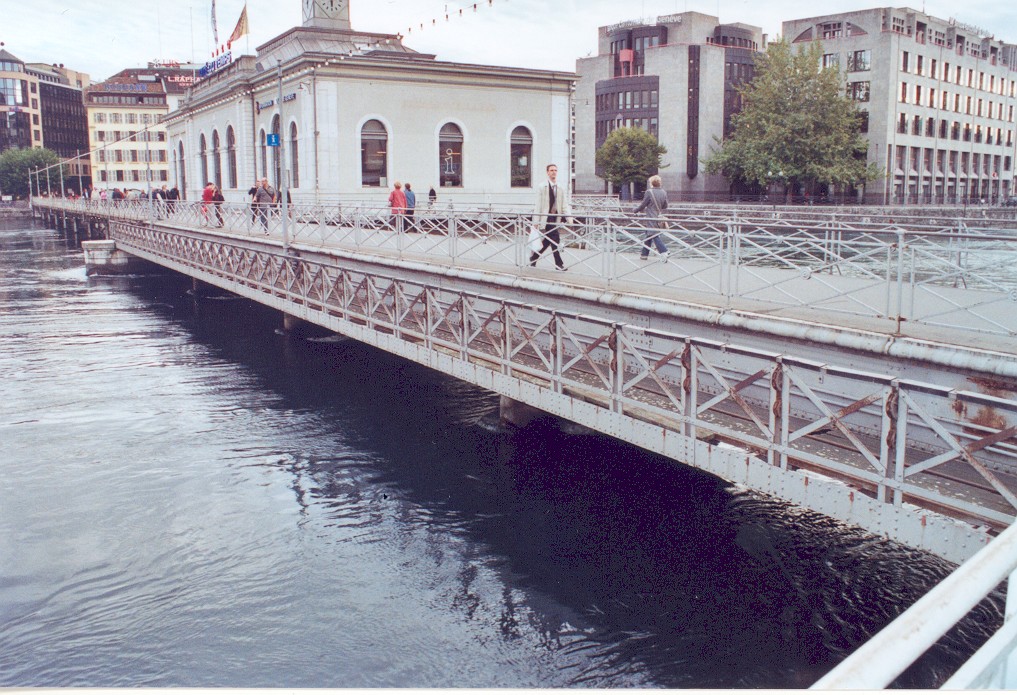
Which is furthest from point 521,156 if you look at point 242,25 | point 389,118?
point 242,25

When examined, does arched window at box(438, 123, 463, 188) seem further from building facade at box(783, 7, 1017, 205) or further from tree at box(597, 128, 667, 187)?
tree at box(597, 128, 667, 187)

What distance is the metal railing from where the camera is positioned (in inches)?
380

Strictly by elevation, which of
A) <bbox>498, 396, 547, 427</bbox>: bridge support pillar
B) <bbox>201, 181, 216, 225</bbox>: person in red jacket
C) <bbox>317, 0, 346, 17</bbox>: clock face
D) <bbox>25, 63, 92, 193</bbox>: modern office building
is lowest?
<bbox>498, 396, 547, 427</bbox>: bridge support pillar

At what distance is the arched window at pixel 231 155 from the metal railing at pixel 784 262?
17841 millimetres

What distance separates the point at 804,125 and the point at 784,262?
151ft

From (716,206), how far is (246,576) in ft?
183

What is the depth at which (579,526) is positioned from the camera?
11.1 meters

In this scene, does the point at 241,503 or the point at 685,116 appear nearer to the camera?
the point at 241,503

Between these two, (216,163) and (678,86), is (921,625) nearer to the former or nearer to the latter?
(216,163)

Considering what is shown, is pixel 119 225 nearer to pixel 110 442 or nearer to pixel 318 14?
pixel 318 14

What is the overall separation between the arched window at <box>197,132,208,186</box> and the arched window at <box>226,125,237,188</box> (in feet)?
15.6

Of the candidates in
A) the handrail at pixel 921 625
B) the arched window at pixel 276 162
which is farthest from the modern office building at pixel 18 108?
the handrail at pixel 921 625

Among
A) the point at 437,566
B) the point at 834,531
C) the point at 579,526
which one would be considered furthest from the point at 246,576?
the point at 834,531

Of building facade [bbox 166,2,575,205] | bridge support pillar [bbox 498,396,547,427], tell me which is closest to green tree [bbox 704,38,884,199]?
building facade [bbox 166,2,575,205]
